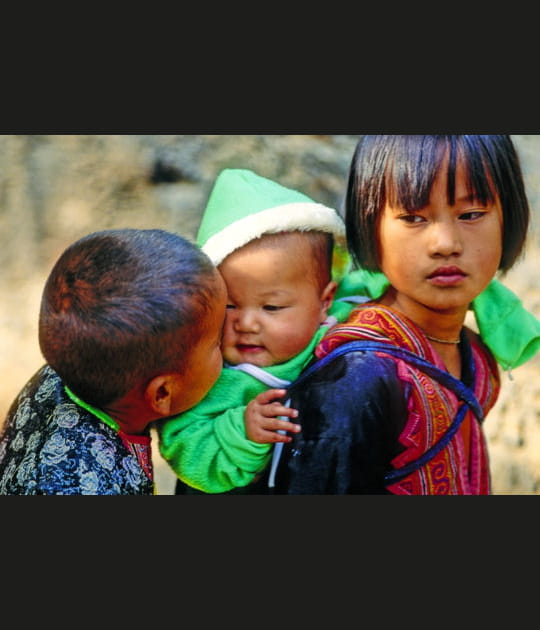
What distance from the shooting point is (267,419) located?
260 cm

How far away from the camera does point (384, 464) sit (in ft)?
8.65

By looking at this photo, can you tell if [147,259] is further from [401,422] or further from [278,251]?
[401,422]

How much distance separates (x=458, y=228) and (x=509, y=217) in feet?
0.50

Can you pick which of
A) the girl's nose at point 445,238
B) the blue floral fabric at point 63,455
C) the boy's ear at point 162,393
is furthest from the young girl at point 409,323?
the blue floral fabric at point 63,455

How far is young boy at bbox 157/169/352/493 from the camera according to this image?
259 centimetres

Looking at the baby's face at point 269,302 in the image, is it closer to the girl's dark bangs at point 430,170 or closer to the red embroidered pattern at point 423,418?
the red embroidered pattern at point 423,418

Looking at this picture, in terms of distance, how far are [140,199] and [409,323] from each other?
77cm

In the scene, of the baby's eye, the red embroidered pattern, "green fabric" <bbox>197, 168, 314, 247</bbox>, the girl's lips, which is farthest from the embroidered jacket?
"green fabric" <bbox>197, 168, 314, 247</bbox>

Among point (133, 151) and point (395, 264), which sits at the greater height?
point (133, 151)

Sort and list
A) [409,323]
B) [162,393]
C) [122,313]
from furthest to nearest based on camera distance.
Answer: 1. [409,323]
2. [162,393]
3. [122,313]

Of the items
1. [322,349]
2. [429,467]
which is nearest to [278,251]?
[322,349]

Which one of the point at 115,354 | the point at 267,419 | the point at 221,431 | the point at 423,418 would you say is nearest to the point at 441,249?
the point at 423,418

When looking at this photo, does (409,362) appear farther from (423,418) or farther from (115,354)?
(115,354)

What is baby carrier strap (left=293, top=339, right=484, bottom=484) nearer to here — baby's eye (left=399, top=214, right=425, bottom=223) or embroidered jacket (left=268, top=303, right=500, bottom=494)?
embroidered jacket (left=268, top=303, right=500, bottom=494)
